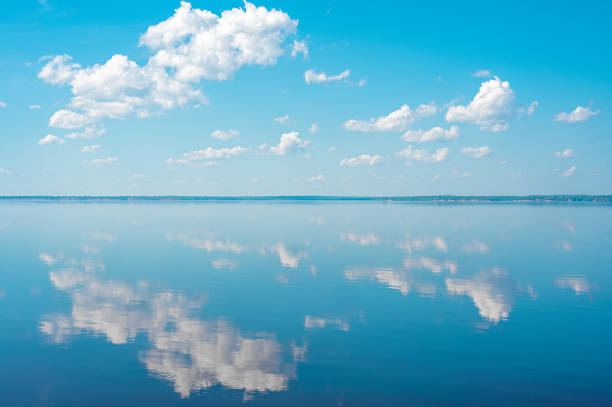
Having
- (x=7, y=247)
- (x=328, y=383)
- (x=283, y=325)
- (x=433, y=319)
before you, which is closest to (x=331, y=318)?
(x=283, y=325)

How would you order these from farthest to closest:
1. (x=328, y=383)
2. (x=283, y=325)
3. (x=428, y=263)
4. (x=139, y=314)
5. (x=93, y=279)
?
(x=428, y=263) → (x=93, y=279) → (x=139, y=314) → (x=283, y=325) → (x=328, y=383)

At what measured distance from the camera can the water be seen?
1216cm

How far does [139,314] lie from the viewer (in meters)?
19.1

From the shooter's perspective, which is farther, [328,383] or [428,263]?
[428,263]

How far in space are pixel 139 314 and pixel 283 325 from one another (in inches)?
243

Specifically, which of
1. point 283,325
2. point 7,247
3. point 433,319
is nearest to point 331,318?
point 283,325

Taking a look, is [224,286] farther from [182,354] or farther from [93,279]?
[182,354]

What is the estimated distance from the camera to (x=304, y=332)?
16781mm

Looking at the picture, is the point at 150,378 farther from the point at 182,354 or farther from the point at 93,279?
the point at 93,279

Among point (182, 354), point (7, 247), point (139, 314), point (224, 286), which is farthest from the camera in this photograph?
point (7, 247)

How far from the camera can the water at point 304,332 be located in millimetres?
12164

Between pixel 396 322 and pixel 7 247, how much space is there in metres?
39.2

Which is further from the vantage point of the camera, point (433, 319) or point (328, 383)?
point (433, 319)

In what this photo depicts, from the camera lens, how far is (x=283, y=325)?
1764 cm
